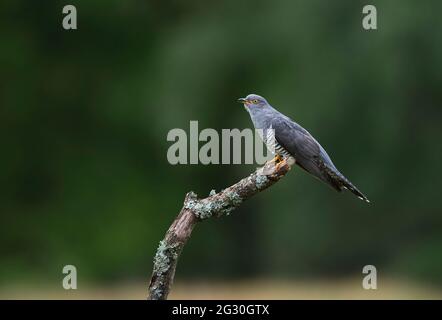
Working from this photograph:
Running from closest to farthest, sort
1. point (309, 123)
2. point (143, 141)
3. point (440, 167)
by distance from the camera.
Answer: point (309, 123)
point (440, 167)
point (143, 141)

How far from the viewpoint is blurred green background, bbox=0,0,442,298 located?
13.7m

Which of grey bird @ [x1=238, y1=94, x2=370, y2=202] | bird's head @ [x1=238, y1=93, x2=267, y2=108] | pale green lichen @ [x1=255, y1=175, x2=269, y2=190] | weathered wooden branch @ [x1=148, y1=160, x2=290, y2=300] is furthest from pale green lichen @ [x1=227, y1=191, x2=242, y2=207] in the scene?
bird's head @ [x1=238, y1=93, x2=267, y2=108]

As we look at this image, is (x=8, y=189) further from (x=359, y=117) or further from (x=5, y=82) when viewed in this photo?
(x=359, y=117)

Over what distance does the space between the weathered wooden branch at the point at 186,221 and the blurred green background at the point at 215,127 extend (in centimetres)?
828

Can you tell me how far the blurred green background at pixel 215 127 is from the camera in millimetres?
13711

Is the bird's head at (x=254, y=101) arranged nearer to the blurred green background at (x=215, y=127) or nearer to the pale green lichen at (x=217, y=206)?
the pale green lichen at (x=217, y=206)

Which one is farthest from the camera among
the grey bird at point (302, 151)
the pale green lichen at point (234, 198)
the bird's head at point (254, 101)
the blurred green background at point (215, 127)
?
the blurred green background at point (215, 127)

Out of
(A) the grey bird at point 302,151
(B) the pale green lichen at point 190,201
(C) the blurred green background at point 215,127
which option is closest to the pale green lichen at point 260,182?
(B) the pale green lichen at point 190,201

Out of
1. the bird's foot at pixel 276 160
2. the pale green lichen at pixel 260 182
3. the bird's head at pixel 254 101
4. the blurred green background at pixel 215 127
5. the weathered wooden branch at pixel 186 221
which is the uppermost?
the blurred green background at pixel 215 127

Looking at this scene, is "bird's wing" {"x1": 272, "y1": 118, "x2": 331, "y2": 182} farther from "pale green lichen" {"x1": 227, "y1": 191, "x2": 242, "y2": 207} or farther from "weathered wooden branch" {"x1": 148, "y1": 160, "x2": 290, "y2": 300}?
"pale green lichen" {"x1": 227, "y1": 191, "x2": 242, "y2": 207}

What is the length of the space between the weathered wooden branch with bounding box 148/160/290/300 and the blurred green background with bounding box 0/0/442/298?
8.28m

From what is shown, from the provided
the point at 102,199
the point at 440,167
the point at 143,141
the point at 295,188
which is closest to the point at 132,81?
the point at 143,141

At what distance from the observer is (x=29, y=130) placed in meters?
17.2

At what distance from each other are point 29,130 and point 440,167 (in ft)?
27.0
